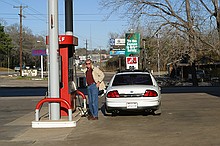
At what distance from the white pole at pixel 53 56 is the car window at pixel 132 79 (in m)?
2.32

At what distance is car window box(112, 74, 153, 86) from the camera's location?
1386 centimetres

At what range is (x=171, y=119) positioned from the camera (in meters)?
12.8

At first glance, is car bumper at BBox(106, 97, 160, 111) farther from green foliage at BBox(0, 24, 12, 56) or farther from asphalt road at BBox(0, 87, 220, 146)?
green foliage at BBox(0, 24, 12, 56)

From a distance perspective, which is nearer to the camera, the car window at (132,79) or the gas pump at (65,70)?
the gas pump at (65,70)

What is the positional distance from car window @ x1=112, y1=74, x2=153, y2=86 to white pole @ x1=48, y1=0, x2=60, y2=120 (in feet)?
7.60

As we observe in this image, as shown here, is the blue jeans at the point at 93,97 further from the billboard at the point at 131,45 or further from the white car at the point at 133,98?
the billboard at the point at 131,45

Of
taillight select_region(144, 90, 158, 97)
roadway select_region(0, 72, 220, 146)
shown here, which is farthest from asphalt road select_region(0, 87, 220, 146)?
taillight select_region(144, 90, 158, 97)

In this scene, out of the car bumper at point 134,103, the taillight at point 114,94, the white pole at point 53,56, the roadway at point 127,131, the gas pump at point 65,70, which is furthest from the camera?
the gas pump at point 65,70

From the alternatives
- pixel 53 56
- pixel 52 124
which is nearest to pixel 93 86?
pixel 53 56

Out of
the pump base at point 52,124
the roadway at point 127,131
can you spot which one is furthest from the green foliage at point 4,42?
the pump base at point 52,124

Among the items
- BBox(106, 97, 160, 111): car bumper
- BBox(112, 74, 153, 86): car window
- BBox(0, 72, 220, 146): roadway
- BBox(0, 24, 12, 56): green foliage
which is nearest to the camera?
BBox(0, 72, 220, 146): roadway

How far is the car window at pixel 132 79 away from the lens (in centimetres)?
1386

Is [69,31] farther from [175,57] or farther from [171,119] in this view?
[175,57]

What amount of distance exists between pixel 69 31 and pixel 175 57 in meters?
21.3
